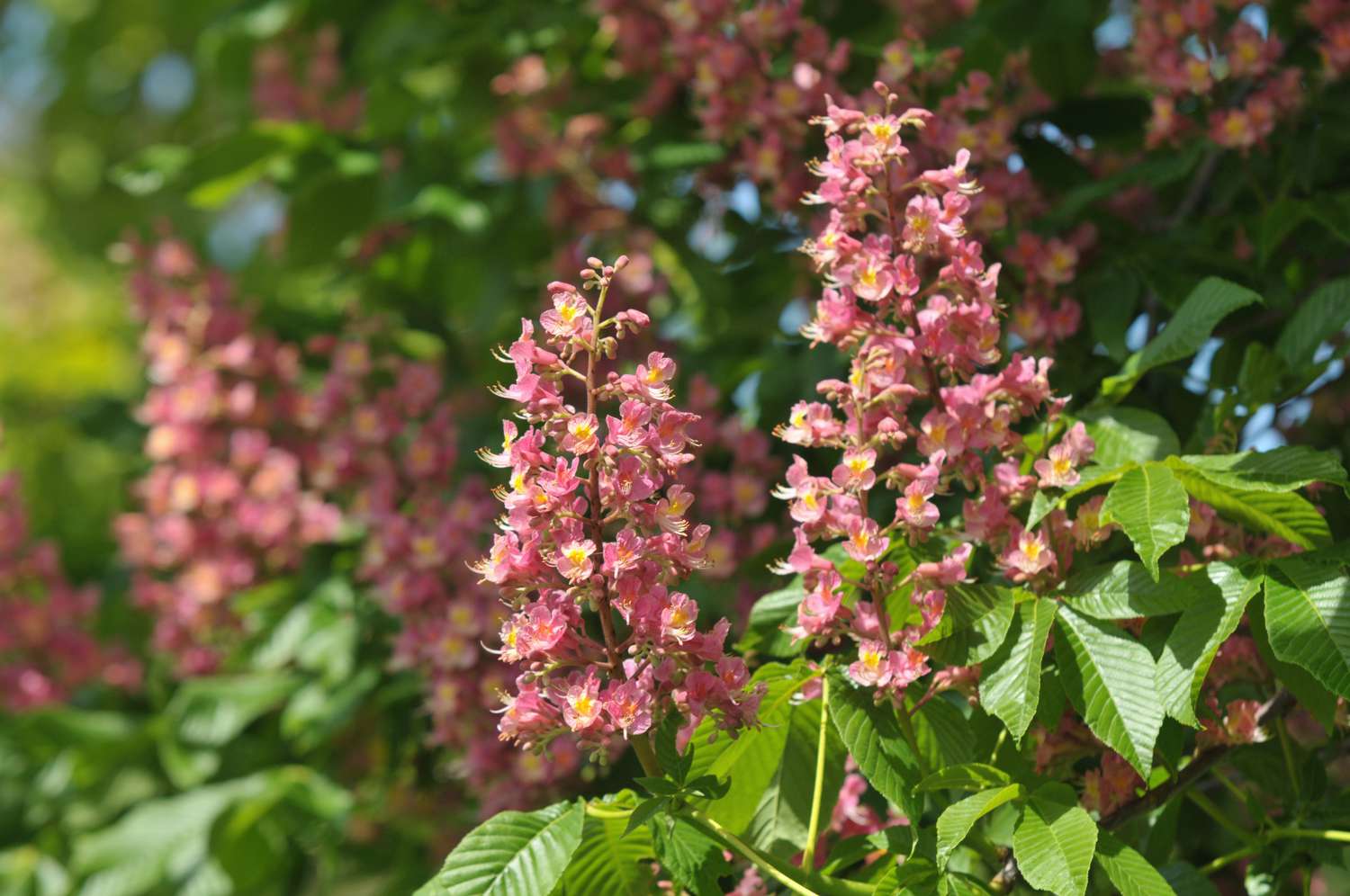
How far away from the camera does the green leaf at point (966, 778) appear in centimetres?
126

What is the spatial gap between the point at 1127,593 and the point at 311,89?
2.63m

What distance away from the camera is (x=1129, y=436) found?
1479 mm

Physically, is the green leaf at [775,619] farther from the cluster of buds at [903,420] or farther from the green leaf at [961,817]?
the green leaf at [961,817]

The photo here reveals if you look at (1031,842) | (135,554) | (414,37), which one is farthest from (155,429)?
(1031,842)

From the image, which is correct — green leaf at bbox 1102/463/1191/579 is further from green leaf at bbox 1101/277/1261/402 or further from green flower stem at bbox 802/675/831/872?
green flower stem at bbox 802/675/831/872

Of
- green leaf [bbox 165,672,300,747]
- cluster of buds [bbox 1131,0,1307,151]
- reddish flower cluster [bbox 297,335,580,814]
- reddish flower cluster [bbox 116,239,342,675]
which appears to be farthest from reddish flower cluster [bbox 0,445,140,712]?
cluster of buds [bbox 1131,0,1307,151]

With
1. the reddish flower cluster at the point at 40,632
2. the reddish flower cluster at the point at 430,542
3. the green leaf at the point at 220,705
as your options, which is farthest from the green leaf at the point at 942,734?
the reddish flower cluster at the point at 40,632

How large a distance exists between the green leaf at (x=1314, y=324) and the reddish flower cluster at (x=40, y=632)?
8.19 ft

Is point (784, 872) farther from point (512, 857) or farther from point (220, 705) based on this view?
point (220, 705)

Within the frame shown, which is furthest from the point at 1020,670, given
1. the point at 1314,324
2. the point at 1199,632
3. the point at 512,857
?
the point at 1314,324

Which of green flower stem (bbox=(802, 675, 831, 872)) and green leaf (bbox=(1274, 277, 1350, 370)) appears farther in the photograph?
green leaf (bbox=(1274, 277, 1350, 370))

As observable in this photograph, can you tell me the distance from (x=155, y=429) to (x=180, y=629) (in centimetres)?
44

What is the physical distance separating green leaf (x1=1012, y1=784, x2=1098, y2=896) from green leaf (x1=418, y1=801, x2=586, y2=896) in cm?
39

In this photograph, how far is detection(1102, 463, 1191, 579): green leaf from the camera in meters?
1.20
